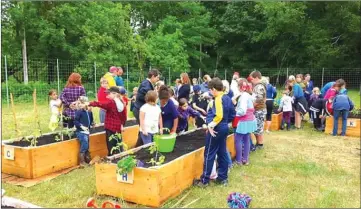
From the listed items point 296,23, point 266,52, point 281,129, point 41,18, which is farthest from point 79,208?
point 266,52

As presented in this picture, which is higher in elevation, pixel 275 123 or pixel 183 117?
pixel 183 117

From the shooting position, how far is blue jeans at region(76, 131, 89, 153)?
19.4 ft

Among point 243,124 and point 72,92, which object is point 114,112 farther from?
point 243,124

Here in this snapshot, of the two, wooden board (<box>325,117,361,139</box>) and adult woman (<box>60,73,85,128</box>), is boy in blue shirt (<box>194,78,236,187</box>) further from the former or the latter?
wooden board (<box>325,117,361,139</box>)

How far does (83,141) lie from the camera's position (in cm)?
593

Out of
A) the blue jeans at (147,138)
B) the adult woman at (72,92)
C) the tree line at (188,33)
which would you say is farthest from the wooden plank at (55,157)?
the tree line at (188,33)

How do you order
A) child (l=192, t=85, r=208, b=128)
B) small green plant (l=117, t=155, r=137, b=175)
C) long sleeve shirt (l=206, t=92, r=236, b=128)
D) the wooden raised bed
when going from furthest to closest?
the wooden raised bed → child (l=192, t=85, r=208, b=128) → long sleeve shirt (l=206, t=92, r=236, b=128) → small green plant (l=117, t=155, r=137, b=175)

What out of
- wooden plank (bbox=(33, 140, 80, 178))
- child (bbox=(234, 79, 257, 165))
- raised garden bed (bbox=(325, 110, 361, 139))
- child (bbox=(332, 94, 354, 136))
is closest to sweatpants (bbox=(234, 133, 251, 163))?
child (bbox=(234, 79, 257, 165))

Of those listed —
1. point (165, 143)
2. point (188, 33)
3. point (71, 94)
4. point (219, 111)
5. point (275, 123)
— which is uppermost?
point (188, 33)

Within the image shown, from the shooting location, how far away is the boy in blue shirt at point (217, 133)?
480 centimetres

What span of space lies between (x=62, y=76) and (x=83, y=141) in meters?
13.6

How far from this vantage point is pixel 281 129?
10086 mm

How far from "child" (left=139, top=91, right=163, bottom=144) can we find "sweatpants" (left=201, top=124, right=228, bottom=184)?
0.97 m

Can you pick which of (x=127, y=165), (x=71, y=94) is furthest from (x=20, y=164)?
(x=127, y=165)
